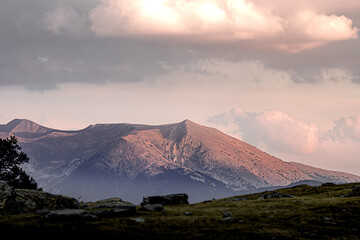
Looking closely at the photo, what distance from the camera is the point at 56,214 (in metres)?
33.0

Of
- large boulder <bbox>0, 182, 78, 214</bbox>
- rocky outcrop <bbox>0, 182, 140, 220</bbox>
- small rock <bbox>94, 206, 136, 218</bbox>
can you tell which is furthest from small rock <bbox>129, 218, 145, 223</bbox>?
large boulder <bbox>0, 182, 78, 214</bbox>

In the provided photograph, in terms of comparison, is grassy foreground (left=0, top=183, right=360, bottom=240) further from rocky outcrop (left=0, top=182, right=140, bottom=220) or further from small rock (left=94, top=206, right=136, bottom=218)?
small rock (left=94, top=206, right=136, bottom=218)

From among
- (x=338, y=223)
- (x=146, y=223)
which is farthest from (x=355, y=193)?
(x=146, y=223)

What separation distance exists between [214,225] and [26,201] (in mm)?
19323

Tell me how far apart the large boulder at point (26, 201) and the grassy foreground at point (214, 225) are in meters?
3.12

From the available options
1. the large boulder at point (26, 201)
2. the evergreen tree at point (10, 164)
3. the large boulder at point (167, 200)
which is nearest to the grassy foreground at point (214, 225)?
the large boulder at point (26, 201)

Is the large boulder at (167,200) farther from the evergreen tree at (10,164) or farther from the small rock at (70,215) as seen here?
the evergreen tree at (10,164)

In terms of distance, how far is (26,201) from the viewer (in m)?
40.5

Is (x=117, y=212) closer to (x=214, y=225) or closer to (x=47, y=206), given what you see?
(x=214, y=225)

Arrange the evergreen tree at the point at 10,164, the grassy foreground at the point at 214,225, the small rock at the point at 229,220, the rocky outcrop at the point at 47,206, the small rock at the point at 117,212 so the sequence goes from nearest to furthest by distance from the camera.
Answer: the grassy foreground at the point at 214,225 → the rocky outcrop at the point at 47,206 → the small rock at the point at 229,220 → the small rock at the point at 117,212 → the evergreen tree at the point at 10,164

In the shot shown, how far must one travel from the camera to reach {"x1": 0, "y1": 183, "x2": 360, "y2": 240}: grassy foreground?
29266mm

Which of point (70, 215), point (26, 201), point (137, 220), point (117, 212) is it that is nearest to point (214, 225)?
point (137, 220)

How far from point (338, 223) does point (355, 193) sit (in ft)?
61.2

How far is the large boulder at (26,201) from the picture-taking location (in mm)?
37688
